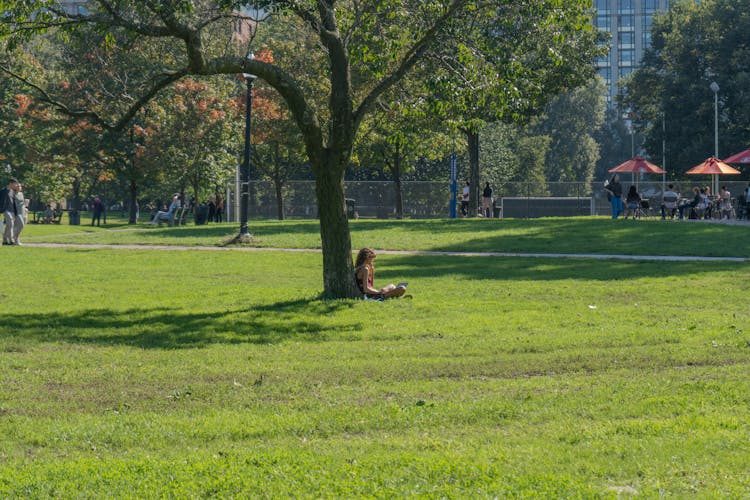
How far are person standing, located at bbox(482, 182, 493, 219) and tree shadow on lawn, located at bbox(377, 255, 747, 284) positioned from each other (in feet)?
68.3

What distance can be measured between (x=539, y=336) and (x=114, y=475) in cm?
609

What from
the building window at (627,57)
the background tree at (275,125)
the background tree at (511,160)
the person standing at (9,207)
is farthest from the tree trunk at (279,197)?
the building window at (627,57)

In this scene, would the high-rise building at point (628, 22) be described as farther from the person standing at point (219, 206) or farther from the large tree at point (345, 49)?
the large tree at point (345, 49)

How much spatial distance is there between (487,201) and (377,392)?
35.2m

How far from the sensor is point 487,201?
140 ft

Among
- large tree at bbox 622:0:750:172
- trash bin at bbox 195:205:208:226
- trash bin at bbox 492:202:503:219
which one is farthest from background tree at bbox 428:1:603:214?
large tree at bbox 622:0:750:172

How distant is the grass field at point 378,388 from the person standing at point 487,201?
983 inches

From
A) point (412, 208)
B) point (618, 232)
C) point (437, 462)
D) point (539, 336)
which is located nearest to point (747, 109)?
point (412, 208)

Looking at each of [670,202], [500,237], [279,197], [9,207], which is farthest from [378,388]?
[279,197]

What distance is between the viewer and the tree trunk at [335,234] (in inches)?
549

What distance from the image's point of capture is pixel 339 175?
13.9 m

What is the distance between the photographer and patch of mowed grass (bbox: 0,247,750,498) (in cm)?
551

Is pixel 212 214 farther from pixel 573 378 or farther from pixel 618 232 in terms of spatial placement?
pixel 573 378

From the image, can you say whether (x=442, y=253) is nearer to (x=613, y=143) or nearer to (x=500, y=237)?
→ (x=500, y=237)
